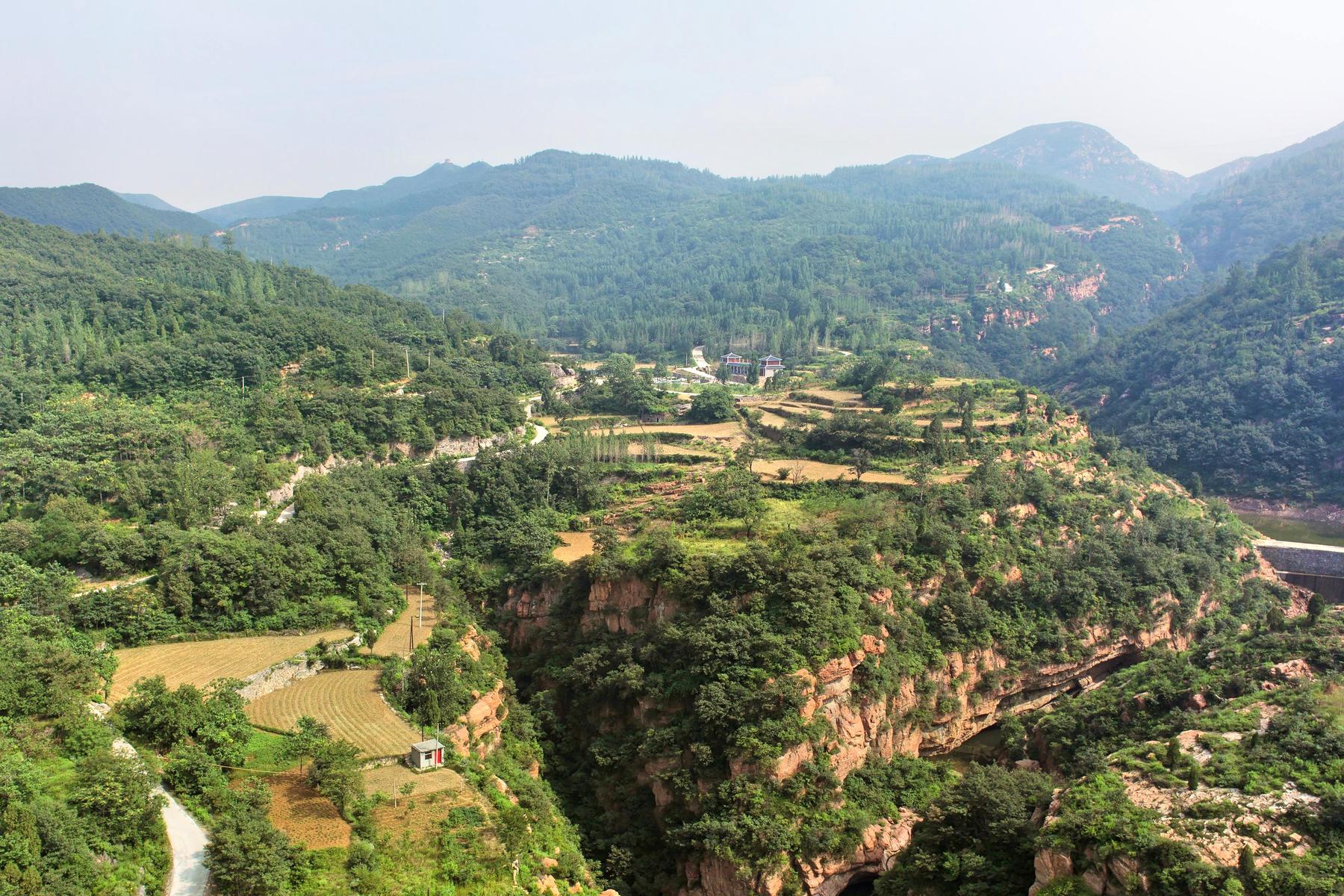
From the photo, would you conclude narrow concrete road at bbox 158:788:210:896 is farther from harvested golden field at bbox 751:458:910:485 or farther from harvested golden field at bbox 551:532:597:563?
harvested golden field at bbox 751:458:910:485

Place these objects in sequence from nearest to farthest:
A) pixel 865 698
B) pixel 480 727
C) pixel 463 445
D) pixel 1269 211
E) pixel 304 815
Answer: pixel 304 815 → pixel 480 727 → pixel 865 698 → pixel 463 445 → pixel 1269 211

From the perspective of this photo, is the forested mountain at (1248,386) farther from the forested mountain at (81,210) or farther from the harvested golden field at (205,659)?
the forested mountain at (81,210)

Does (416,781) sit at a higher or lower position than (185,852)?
lower

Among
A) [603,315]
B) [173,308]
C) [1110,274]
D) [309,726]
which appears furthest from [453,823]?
[1110,274]

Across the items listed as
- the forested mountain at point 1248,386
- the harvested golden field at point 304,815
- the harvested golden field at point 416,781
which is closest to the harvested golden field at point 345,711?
the harvested golden field at point 416,781

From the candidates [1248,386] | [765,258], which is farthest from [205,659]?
[765,258]

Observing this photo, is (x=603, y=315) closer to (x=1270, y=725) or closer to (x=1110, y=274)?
(x=1110, y=274)

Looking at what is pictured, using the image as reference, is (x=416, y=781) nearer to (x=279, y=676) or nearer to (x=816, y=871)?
(x=279, y=676)

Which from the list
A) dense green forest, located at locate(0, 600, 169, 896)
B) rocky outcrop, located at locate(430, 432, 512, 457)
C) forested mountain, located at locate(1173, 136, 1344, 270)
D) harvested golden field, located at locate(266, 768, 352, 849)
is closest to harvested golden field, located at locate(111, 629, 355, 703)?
dense green forest, located at locate(0, 600, 169, 896)
